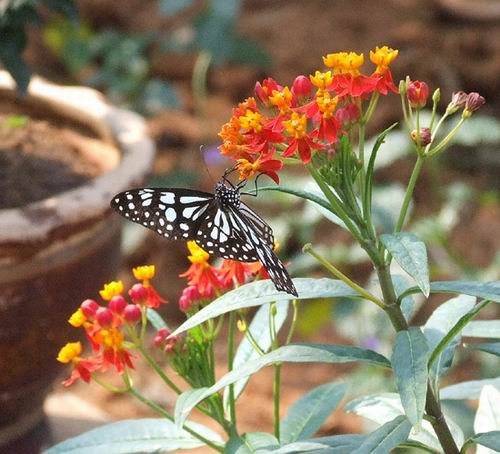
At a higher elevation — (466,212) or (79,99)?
(79,99)

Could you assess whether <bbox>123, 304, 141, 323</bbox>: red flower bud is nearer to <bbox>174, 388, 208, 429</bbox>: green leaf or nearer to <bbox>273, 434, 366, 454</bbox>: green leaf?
<bbox>174, 388, 208, 429</bbox>: green leaf

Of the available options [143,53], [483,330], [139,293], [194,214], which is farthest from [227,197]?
[143,53]

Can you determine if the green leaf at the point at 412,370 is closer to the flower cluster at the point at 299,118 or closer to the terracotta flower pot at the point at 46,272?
the flower cluster at the point at 299,118

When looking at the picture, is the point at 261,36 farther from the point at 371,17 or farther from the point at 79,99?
the point at 79,99

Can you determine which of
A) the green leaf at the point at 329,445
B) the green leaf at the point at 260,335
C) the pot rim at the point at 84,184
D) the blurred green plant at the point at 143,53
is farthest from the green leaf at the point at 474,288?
the blurred green plant at the point at 143,53

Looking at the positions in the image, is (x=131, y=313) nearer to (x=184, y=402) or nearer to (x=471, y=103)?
(x=184, y=402)

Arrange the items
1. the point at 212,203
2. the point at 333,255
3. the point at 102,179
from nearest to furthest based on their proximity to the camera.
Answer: the point at 212,203, the point at 102,179, the point at 333,255

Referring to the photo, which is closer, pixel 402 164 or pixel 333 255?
pixel 333 255

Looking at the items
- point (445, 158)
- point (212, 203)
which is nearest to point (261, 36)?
point (445, 158)
